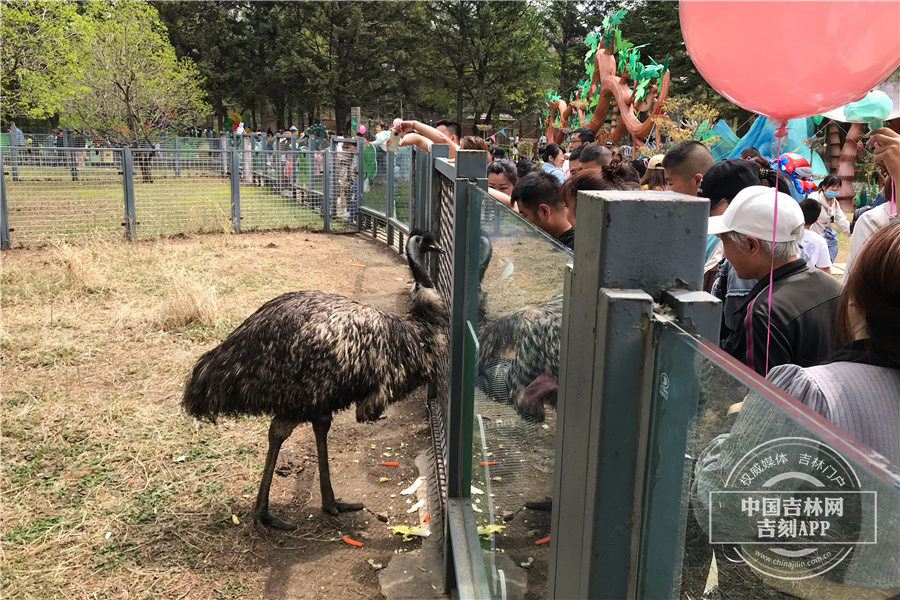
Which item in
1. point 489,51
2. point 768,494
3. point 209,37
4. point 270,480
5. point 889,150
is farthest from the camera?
point 489,51

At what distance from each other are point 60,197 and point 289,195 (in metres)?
4.09

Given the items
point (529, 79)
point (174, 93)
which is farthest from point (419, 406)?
point (529, 79)

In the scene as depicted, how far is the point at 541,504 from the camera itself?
1.55m

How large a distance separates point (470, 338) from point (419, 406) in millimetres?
2858

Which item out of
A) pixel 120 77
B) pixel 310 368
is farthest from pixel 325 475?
pixel 120 77

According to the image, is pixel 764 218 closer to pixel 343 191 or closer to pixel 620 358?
pixel 620 358

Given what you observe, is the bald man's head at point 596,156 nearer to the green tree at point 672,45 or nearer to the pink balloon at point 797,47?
the pink balloon at point 797,47

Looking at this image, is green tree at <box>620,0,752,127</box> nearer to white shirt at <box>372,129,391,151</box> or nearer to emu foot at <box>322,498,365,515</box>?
white shirt at <box>372,129,391,151</box>

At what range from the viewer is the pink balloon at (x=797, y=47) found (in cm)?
201

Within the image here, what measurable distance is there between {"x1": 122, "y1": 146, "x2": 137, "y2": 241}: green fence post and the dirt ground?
158 inches

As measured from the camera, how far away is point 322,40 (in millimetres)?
41750

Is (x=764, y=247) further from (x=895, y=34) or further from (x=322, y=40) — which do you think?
(x=322, y=40)

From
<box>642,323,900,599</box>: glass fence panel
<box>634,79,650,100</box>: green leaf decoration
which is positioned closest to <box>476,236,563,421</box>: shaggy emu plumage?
<box>642,323,900,599</box>: glass fence panel

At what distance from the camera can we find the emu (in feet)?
12.1
